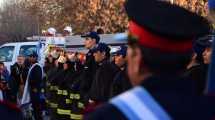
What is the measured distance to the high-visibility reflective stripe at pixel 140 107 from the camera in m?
2.56

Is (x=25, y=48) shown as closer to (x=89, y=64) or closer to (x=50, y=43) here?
(x=50, y=43)

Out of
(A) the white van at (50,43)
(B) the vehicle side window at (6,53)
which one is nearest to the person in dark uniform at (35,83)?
(A) the white van at (50,43)

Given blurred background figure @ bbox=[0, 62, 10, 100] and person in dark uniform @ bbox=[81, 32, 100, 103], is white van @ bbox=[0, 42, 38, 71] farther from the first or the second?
person in dark uniform @ bbox=[81, 32, 100, 103]

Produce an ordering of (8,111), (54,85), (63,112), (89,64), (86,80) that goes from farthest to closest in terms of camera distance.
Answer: (54,85) → (63,112) → (86,80) → (89,64) → (8,111)

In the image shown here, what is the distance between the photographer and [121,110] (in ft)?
8.41

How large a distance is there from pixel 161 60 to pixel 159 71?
0.05m

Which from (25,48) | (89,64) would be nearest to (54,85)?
(89,64)

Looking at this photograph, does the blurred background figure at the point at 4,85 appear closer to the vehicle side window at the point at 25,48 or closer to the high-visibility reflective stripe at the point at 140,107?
the high-visibility reflective stripe at the point at 140,107

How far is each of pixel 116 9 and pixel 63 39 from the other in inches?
789

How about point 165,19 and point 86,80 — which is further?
point 86,80

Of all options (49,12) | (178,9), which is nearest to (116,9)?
(49,12)

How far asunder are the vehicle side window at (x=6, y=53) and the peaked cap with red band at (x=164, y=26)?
1818 cm

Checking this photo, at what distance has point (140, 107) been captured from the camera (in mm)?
2564

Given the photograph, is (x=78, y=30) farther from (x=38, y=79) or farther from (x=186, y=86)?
(x=186, y=86)
